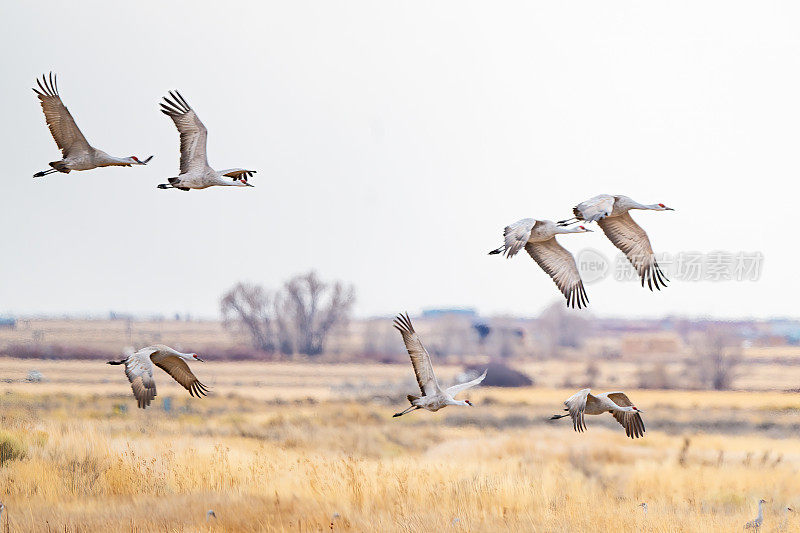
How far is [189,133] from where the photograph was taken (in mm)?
11320

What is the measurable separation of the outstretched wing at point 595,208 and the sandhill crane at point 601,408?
1612mm

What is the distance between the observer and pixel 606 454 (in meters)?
25.5

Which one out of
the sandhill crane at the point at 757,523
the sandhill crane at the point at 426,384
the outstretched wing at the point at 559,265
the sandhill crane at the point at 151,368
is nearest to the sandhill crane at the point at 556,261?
the outstretched wing at the point at 559,265

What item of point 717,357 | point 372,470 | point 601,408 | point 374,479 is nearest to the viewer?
point 601,408

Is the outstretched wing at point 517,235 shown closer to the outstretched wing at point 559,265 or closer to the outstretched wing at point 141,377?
the outstretched wing at point 559,265

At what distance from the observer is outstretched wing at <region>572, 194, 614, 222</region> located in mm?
10148

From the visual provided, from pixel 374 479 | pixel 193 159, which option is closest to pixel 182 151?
pixel 193 159

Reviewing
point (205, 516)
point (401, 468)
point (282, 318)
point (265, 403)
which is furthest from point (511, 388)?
point (205, 516)

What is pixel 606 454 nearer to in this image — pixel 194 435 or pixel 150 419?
pixel 194 435

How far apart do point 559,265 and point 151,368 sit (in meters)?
4.54

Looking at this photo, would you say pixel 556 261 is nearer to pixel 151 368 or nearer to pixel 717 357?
pixel 151 368

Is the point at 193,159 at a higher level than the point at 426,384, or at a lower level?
higher

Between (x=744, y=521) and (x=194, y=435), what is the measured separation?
1454 centimetres

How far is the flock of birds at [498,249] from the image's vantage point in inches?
411
